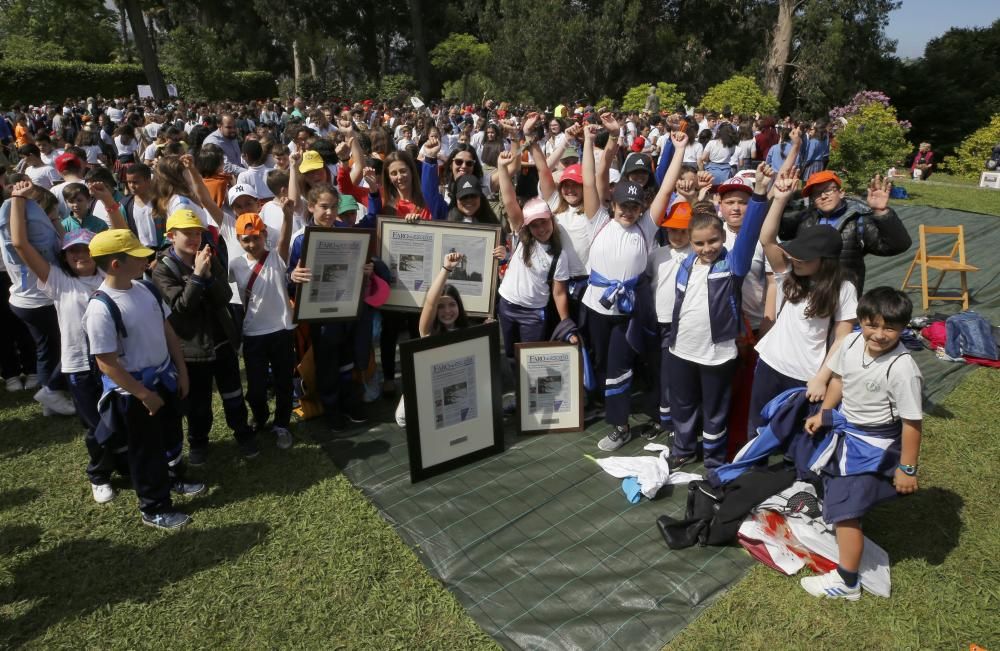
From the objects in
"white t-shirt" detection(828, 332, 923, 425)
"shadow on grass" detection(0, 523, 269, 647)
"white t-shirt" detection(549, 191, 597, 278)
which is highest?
"white t-shirt" detection(549, 191, 597, 278)

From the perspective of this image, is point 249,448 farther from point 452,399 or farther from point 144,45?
point 144,45

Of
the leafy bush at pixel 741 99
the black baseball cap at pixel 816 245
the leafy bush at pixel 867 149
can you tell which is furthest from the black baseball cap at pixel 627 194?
the leafy bush at pixel 741 99

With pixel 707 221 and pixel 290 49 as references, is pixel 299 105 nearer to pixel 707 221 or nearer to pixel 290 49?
pixel 707 221

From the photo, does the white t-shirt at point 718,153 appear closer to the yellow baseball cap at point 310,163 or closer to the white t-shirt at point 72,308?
the yellow baseball cap at point 310,163

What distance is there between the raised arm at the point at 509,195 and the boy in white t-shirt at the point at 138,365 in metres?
2.54

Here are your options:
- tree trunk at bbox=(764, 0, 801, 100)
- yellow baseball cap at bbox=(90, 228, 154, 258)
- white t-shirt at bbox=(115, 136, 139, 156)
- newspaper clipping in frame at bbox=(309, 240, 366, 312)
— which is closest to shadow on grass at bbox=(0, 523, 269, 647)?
newspaper clipping in frame at bbox=(309, 240, 366, 312)

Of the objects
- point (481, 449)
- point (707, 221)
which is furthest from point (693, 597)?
point (707, 221)

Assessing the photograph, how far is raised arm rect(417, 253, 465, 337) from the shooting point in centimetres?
420

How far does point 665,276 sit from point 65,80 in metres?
40.5

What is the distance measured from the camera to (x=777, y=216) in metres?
3.79

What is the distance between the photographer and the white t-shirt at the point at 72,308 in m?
4.30

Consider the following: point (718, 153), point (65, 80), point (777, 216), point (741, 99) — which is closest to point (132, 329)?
point (777, 216)

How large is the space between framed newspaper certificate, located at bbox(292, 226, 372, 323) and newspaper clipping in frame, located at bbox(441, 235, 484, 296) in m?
0.67

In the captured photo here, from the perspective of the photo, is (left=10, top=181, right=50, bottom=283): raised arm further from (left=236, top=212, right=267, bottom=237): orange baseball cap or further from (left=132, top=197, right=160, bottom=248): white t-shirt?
(left=236, top=212, right=267, bottom=237): orange baseball cap
